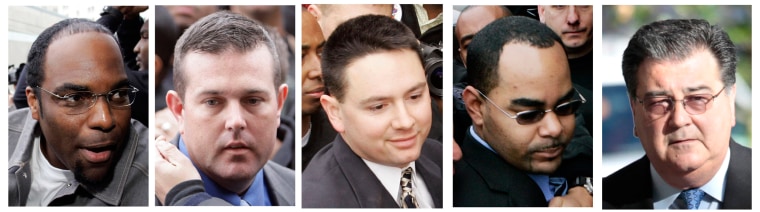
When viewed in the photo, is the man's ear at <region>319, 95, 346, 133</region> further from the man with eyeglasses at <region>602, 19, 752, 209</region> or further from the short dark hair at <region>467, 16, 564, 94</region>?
the man with eyeglasses at <region>602, 19, 752, 209</region>

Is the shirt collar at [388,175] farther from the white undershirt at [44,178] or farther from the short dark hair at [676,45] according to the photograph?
the white undershirt at [44,178]

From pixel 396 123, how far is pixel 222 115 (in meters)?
1.18

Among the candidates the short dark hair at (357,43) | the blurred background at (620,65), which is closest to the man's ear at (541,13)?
the blurred background at (620,65)

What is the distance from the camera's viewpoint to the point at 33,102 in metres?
6.75

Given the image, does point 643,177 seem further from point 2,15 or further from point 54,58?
point 2,15

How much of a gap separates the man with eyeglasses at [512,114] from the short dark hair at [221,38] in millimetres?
1409

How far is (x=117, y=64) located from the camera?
6738 millimetres

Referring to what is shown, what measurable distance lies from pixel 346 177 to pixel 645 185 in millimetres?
2085

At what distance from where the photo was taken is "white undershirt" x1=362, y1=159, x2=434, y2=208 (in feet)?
21.8

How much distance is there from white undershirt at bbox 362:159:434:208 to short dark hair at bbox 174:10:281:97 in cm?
91

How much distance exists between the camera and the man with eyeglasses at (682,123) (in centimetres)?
663

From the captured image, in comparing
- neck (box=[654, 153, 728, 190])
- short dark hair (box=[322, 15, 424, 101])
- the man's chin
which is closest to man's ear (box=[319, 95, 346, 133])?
short dark hair (box=[322, 15, 424, 101])

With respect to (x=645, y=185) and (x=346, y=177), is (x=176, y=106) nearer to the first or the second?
(x=346, y=177)

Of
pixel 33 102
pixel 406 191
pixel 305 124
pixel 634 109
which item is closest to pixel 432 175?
pixel 406 191
